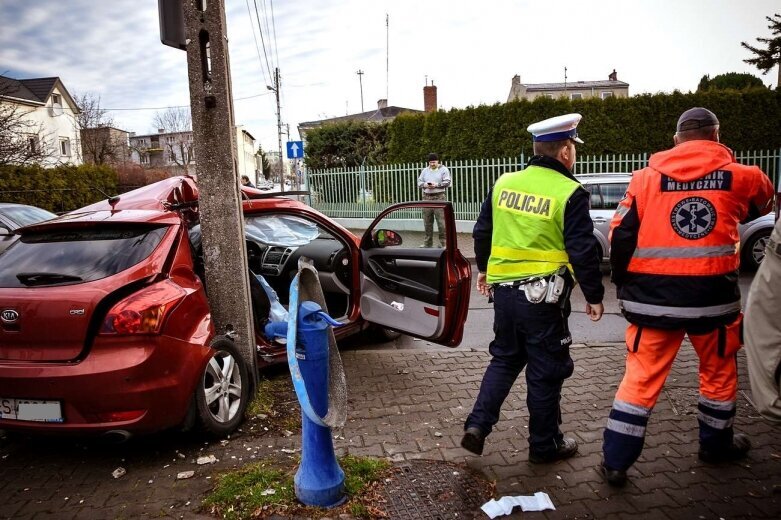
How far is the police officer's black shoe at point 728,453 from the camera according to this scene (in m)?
3.23

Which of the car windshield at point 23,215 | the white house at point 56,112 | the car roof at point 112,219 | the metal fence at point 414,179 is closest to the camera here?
the car roof at point 112,219

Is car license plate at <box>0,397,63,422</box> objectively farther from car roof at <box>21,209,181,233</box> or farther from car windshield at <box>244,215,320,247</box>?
car windshield at <box>244,215,320,247</box>

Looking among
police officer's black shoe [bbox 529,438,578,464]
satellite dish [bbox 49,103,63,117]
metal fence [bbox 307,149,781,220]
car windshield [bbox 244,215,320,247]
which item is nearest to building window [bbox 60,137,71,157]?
satellite dish [bbox 49,103,63,117]

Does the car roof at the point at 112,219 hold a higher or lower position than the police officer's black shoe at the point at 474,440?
higher

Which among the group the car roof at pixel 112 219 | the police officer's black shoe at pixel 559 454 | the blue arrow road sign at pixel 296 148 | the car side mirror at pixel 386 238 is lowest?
the police officer's black shoe at pixel 559 454

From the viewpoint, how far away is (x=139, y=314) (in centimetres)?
320

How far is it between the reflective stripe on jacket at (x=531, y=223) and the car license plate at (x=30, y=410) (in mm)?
2531

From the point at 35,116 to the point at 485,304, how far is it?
136 feet

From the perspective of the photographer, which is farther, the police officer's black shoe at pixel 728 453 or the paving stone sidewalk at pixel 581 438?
the police officer's black shoe at pixel 728 453

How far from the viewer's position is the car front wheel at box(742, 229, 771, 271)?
29.2 ft

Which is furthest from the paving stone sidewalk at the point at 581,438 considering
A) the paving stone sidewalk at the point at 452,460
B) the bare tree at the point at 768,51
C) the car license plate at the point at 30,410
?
the bare tree at the point at 768,51

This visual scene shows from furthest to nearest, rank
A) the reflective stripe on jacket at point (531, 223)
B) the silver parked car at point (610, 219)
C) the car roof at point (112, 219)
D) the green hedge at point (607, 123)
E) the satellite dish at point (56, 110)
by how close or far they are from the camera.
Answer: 1. the satellite dish at point (56, 110)
2. the green hedge at point (607, 123)
3. the silver parked car at point (610, 219)
4. the car roof at point (112, 219)
5. the reflective stripe on jacket at point (531, 223)

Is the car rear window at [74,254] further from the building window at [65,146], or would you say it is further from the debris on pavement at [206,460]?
the building window at [65,146]

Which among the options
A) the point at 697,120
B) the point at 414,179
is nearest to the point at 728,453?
the point at 697,120
